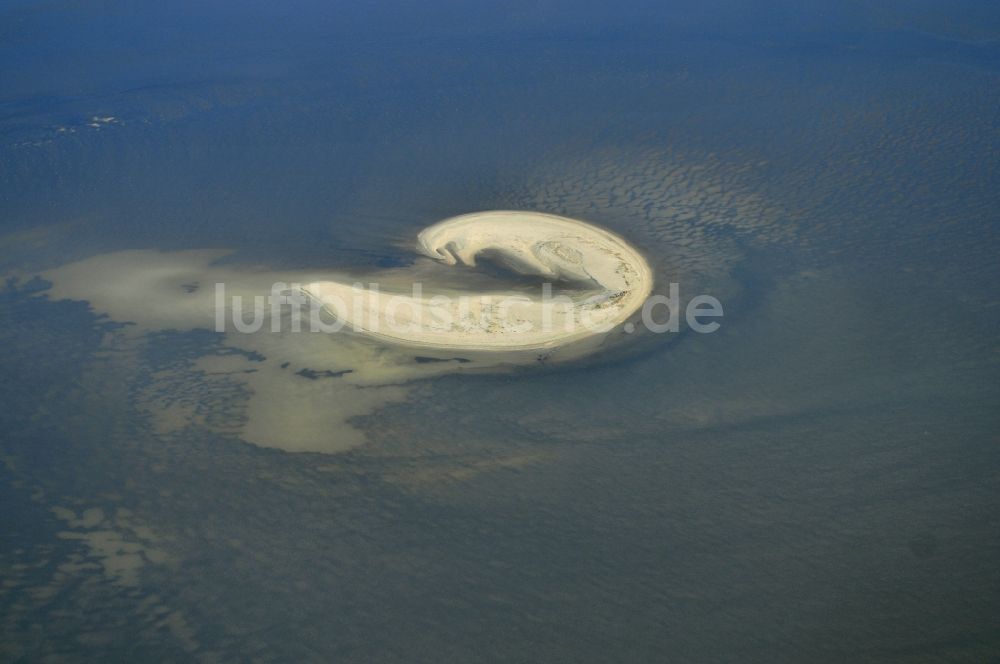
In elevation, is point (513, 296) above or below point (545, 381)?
above

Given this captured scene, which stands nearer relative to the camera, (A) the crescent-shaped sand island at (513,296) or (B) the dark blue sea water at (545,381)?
(B) the dark blue sea water at (545,381)

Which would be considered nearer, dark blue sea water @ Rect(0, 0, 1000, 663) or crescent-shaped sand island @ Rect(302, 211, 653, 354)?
dark blue sea water @ Rect(0, 0, 1000, 663)

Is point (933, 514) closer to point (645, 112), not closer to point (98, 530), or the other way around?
point (98, 530)

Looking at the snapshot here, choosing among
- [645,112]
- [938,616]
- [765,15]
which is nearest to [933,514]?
[938,616]

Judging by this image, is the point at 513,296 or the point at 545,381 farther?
the point at 513,296
